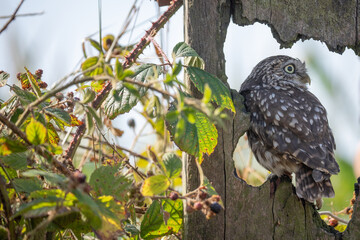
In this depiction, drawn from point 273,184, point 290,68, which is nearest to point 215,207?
point 273,184

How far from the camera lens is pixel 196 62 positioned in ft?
8.83

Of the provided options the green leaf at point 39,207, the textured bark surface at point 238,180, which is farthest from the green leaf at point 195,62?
the green leaf at point 39,207

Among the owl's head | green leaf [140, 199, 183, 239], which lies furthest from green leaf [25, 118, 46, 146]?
the owl's head

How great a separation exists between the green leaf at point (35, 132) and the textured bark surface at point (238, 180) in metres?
1.16

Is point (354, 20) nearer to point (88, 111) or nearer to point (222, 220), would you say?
point (222, 220)

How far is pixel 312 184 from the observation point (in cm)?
319

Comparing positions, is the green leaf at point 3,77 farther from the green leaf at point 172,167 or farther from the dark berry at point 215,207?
the dark berry at point 215,207

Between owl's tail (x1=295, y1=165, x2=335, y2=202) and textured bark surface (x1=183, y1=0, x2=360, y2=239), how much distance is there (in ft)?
0.22

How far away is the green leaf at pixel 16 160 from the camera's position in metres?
2.12

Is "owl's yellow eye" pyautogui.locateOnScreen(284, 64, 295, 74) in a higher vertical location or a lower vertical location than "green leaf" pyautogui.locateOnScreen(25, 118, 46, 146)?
higher

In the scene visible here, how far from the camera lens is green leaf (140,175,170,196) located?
2.12 meters

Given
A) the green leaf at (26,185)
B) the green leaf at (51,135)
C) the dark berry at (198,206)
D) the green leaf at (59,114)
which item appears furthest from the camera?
the green leaf at (51,135)

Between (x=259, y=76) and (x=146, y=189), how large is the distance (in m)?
2.28

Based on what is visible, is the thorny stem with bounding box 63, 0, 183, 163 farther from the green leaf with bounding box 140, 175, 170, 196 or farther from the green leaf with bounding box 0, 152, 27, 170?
the green leaf with bounding box 140, 175, 170, 196
